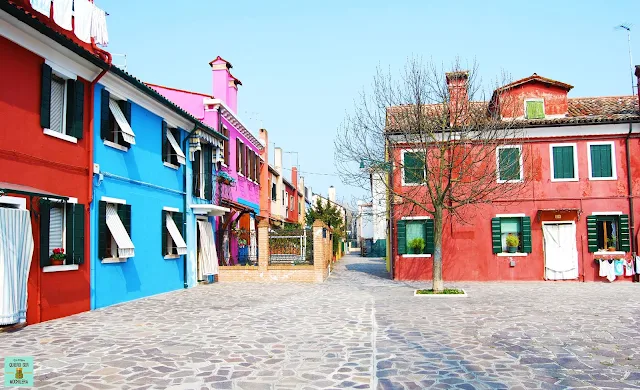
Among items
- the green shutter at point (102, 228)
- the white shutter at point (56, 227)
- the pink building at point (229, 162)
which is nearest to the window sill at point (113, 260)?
the green shutter at point (102, 228)

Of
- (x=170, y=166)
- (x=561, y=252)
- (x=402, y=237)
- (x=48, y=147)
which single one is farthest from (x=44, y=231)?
(x=561, y=252)

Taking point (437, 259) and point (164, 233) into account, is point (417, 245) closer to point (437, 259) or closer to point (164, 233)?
point (437, 259)

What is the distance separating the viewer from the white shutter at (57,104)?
36.3 feet

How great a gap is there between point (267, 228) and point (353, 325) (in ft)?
35.9

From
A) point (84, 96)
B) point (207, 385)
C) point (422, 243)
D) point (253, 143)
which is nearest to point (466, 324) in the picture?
point (207, 385)

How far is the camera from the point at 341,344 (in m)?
8.30

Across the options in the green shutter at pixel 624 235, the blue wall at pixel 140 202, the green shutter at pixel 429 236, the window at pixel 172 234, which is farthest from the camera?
the green shutter at pixel 429 236

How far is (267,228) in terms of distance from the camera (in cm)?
2067

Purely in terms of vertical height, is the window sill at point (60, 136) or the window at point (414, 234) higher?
the window sill at point (60, 136)

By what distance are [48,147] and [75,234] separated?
76.3 inches

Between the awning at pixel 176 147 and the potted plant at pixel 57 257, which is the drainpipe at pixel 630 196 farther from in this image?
the potted plant at pixel 57 257

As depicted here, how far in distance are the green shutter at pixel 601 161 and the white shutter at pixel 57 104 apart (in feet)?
59.9

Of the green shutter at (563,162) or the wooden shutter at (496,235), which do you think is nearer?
the wooden shutter at (496,235)

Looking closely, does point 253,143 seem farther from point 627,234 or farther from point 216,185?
point 627,234
